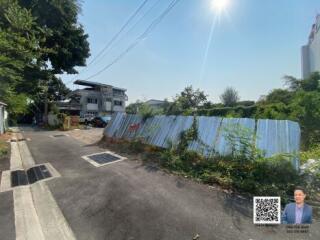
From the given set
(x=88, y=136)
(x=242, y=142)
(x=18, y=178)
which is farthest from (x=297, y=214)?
(x=88, y=136)

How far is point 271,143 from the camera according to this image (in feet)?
17.9

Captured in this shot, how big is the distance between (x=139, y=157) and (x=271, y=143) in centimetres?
448

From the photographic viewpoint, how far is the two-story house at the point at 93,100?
38.7m

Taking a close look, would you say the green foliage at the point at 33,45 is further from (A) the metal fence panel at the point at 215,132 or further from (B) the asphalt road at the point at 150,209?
(A) the metal fence panel at the point at 215,132

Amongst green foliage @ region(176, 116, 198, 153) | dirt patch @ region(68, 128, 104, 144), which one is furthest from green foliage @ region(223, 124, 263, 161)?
dirt patch @ region(68, 128, 104, 144)

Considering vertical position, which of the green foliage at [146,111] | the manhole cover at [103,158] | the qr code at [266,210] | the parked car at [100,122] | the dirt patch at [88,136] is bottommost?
the qr code at [266,210]

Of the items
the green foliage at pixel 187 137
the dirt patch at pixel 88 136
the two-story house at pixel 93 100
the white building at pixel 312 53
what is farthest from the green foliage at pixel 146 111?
the white building at pixel 312 53

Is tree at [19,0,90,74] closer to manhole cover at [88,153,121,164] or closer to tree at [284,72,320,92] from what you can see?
manhole cover at [88,153,121,164]

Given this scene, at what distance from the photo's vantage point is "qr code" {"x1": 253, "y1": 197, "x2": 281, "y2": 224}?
3376 millimetres

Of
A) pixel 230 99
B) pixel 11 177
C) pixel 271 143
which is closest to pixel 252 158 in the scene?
pixel 271 143

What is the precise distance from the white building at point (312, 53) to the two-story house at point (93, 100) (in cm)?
3366

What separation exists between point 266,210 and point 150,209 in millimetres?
2006

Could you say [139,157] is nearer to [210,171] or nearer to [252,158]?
[210,171]

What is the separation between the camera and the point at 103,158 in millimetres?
8203
